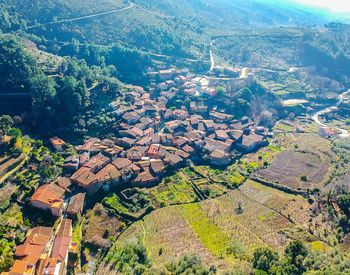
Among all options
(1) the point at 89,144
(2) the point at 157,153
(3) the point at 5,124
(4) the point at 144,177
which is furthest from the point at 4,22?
(4) the point at 144,177

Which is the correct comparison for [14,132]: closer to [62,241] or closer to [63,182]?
[63,182]

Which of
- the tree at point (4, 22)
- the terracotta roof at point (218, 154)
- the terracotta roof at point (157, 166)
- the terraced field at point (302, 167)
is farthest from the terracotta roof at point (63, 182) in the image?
the tree at point (4, 22)

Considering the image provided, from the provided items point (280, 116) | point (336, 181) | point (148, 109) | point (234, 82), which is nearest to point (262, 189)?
point (336, 181)

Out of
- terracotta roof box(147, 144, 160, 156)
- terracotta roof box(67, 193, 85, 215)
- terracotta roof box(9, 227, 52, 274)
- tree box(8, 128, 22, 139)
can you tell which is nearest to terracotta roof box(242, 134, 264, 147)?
terracotta roof box(147, 144, 160, 156)

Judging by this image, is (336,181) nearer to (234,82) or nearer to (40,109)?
(234,82)

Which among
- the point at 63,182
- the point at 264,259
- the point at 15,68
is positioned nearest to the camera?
the point at 264,259

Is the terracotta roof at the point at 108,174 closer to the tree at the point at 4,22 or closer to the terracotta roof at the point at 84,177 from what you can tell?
the terracotta roof at the point at 84,177

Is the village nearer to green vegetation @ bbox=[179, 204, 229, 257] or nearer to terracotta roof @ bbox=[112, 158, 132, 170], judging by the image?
terracotta roof @ bbox=[112, 158, 132, 170]
